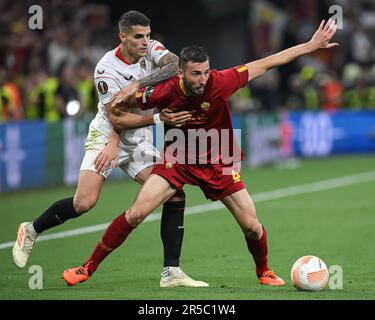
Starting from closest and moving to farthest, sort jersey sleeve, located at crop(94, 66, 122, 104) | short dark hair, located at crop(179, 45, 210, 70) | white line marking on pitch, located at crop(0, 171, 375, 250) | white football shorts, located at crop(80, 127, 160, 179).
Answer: short dark hair, located at crop(179, 45, 210, 70) → jersey sleeve, located at crop(94, 66, 122, 104) → white football shorts, located at crop(80, 127, 160, 179) → white line marking on pitch, located at crop(0, 171, 375, 250)

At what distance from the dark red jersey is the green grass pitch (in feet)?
3.59

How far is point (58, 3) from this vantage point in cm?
2288

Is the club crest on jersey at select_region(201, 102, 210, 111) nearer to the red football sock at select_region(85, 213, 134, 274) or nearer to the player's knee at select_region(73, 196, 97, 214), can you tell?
the red football sock at select_region(85, 213, 134, 274)

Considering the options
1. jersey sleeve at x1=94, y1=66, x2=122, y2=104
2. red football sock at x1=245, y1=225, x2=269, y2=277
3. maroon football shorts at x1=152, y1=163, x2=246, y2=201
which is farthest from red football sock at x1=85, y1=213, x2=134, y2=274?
jersey sleeve at x1=94, y1=66, x2=122, y2=104

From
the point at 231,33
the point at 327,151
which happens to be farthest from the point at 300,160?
the point at 231,33

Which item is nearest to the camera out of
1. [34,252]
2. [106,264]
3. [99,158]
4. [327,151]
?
[99,158]

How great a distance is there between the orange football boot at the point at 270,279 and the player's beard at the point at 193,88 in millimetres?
1636

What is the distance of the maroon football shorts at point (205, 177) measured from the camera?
28.0 ft

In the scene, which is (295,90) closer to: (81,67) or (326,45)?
(81,67)

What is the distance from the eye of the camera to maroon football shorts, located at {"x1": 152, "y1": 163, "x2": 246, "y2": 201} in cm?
855

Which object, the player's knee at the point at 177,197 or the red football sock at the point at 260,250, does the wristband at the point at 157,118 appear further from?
the red football sock at the point at 260,250

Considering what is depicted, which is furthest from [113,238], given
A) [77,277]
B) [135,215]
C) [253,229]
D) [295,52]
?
[295,52]

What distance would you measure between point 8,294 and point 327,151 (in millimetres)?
16896

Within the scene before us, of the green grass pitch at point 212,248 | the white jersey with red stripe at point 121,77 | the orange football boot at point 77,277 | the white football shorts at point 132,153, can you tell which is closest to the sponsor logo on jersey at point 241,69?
the white jersey with red stripe at point 121,77
